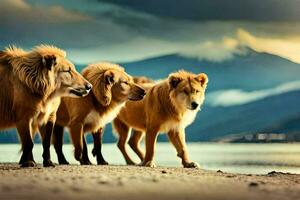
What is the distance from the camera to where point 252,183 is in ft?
31.0

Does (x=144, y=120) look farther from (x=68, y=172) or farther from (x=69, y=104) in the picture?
(x=68, y=172)

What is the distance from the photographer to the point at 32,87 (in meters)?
10.9

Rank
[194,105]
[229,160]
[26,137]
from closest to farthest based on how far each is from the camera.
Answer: [26,137] < [194,105] < [229,160]

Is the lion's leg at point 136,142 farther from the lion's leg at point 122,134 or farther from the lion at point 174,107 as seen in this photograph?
the lion at point 174,107

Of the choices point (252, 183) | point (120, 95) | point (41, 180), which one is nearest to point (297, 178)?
point (252, 183)

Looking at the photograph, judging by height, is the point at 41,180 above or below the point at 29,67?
below

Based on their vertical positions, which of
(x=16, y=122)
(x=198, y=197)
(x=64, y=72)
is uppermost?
(x=64, y=72)

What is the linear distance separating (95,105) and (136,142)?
8.37 ft

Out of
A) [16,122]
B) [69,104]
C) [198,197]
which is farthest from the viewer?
[69,104]

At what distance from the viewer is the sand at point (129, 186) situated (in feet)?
26.3

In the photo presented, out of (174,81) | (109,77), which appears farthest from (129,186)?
(174,81)

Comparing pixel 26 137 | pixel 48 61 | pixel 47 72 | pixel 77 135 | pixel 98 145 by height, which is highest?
pixel 48 61

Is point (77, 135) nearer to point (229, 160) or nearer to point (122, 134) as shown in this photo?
point (122, 134)

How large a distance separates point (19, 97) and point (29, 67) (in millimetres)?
491
